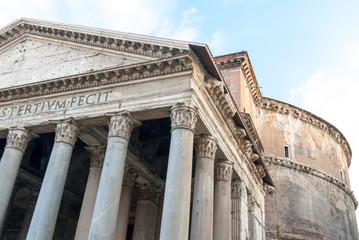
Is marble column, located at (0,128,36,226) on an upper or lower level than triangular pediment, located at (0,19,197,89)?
lower

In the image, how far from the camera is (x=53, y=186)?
9.20 metres

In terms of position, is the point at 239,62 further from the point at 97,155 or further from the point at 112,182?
the point at 112,182

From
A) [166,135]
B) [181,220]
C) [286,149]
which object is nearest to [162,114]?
[181,220]

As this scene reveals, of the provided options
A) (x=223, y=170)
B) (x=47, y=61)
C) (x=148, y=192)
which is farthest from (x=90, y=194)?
(x=47, y=61)

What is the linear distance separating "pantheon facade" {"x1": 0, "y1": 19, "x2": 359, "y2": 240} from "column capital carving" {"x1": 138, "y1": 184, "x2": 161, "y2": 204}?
5 centimetres

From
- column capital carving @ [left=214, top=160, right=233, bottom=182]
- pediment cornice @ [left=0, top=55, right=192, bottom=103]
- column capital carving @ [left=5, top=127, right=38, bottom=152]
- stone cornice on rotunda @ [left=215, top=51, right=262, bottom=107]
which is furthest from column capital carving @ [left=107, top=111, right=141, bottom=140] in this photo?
stone cornice on rotunda @ [left=215, top=51, right=262, bottom=107]

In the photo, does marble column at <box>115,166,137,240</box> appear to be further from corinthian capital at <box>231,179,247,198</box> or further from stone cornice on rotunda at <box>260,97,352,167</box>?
stone cornice on rotunda at <box>260,97,352,167</box>

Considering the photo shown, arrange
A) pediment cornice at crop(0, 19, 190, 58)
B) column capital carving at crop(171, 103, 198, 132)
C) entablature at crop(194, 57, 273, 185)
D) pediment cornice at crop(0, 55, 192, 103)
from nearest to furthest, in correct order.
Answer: column capital carving at crop(171, 103, 198, 132) → pediment cornice at crop(0, 55, 192, 103) → pediment cornice at crop(0, 19, 190, 58) → entablature at crop(194, 57, 273, 185)

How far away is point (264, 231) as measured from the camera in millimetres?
16438

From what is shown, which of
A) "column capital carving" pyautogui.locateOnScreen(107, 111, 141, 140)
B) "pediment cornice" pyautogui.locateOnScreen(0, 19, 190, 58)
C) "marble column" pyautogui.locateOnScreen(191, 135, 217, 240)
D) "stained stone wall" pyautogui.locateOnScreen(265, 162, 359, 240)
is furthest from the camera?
"stained stone wall" pyautogui.locateOnScreen(265, 162, 359, 240)

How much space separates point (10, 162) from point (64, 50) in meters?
3.94

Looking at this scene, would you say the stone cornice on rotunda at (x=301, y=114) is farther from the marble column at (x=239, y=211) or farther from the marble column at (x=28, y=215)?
the marble column at (x=28, y=215)

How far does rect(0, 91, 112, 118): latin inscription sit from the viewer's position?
10055 millimetres

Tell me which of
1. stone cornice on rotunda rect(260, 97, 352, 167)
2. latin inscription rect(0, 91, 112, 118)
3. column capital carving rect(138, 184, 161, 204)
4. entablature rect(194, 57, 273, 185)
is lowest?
column capital carving rect(138, 184, 161, 204)
